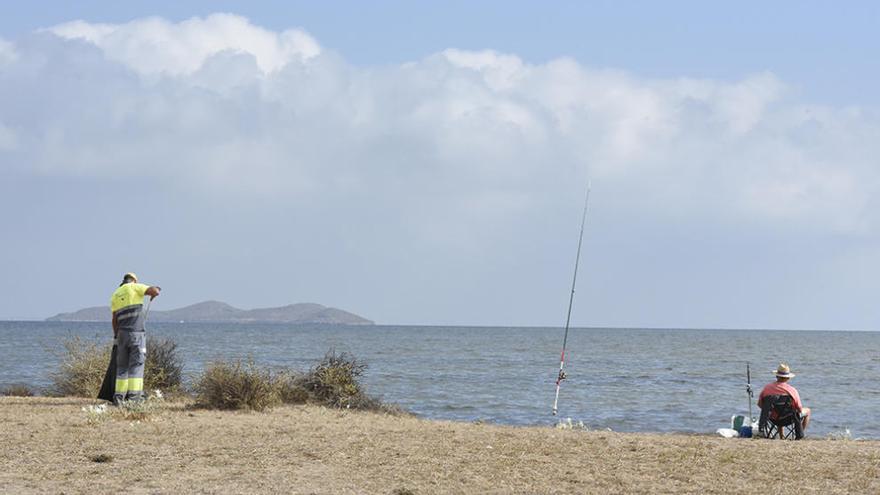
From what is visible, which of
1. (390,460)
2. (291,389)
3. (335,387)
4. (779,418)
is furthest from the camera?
(335,387)

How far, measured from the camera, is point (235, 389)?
1474 cm

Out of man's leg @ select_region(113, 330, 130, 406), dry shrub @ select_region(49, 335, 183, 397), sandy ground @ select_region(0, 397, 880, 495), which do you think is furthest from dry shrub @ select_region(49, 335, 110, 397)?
sandy ground @ select_region(0, 397, 880, 495)

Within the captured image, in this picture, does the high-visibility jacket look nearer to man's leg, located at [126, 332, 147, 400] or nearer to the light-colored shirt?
man's leg, located at [126, 332, 147, 400]

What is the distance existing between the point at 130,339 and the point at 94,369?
8.98ft

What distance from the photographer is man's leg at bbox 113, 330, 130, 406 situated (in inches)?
574

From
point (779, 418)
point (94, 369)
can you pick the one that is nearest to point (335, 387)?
point (94, 369)

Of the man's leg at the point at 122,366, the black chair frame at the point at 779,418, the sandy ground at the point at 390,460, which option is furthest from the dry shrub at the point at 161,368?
the black chair frame at the point at 779,418

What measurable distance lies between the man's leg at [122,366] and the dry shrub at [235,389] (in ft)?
3.65

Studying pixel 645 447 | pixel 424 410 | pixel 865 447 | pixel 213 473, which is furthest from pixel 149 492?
pixel 424 410

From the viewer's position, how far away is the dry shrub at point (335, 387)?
53.9 ft

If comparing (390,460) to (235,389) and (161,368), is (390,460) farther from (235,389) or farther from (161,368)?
(161,368)

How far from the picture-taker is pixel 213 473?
974 cm

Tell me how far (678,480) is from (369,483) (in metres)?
2.95

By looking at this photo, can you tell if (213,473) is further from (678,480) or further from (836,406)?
(836,406)
